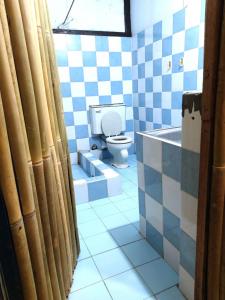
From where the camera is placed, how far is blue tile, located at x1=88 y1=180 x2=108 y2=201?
2.14 meters

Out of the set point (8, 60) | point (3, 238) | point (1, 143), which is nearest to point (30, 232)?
point (3, 238)

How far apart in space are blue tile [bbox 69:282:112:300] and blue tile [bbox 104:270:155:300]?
3 centimetres

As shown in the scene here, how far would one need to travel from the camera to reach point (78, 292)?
1.17 m

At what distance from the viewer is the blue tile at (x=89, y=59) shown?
2920 mm

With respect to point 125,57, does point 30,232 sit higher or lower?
lower

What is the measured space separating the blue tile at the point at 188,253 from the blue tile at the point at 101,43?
263 centimetres

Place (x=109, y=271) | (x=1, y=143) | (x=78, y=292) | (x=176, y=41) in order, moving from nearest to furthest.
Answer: (x=1, y=143) → (x=78, y=292) → (x=109, y=271) → (x=176, y=41)

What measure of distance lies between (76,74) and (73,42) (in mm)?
383

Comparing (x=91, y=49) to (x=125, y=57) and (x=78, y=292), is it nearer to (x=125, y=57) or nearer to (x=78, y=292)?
(x=125, y=57)

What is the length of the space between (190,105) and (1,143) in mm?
689

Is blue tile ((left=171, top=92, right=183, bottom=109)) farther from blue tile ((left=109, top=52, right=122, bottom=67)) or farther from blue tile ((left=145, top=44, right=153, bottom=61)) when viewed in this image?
blue tile ((left=109, top=52, right=122, bottom=67))

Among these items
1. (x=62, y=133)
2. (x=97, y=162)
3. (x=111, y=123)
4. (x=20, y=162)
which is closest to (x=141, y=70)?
(x=111, y=123)

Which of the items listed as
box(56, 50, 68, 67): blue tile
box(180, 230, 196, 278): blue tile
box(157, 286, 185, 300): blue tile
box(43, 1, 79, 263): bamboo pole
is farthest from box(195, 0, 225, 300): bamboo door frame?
box(56, 50, 68, 67): blue tile

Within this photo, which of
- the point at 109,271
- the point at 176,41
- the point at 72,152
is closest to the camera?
the point at 109,271
